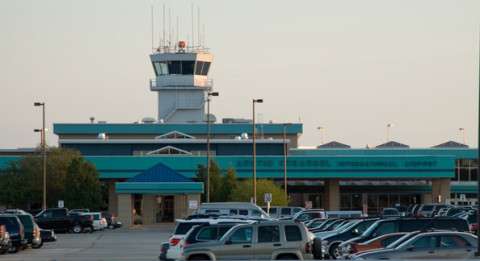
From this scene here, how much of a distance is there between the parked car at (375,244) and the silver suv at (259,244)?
300cm

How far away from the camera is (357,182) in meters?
93.8

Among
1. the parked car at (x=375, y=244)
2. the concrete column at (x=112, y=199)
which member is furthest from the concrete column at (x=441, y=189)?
the parked car at (x=375, y=244)

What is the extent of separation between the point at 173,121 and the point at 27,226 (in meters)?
62.2

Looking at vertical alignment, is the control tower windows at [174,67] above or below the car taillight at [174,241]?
above

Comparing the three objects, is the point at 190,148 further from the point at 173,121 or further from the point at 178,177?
the point at 178,177

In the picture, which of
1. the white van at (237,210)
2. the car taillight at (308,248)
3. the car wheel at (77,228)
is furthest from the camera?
the car wheel at (77,228)

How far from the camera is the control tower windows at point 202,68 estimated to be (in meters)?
100

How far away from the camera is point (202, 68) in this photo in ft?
332

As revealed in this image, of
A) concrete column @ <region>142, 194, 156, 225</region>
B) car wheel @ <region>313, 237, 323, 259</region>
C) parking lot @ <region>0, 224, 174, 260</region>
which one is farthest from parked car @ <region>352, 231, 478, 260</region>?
concrete column @ <region>142, 194, 156, 225</region>

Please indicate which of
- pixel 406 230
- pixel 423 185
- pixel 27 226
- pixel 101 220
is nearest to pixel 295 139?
pixel 423 185

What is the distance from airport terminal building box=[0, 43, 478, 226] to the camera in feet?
260

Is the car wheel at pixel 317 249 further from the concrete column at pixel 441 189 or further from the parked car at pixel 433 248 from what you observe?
the concrete column at pixel 441 189

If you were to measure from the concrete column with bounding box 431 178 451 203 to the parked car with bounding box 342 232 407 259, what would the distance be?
58116 millimetres

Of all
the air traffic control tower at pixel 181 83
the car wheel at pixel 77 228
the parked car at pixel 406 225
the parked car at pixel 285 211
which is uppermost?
the air traffic control tower at pixel 181 83
